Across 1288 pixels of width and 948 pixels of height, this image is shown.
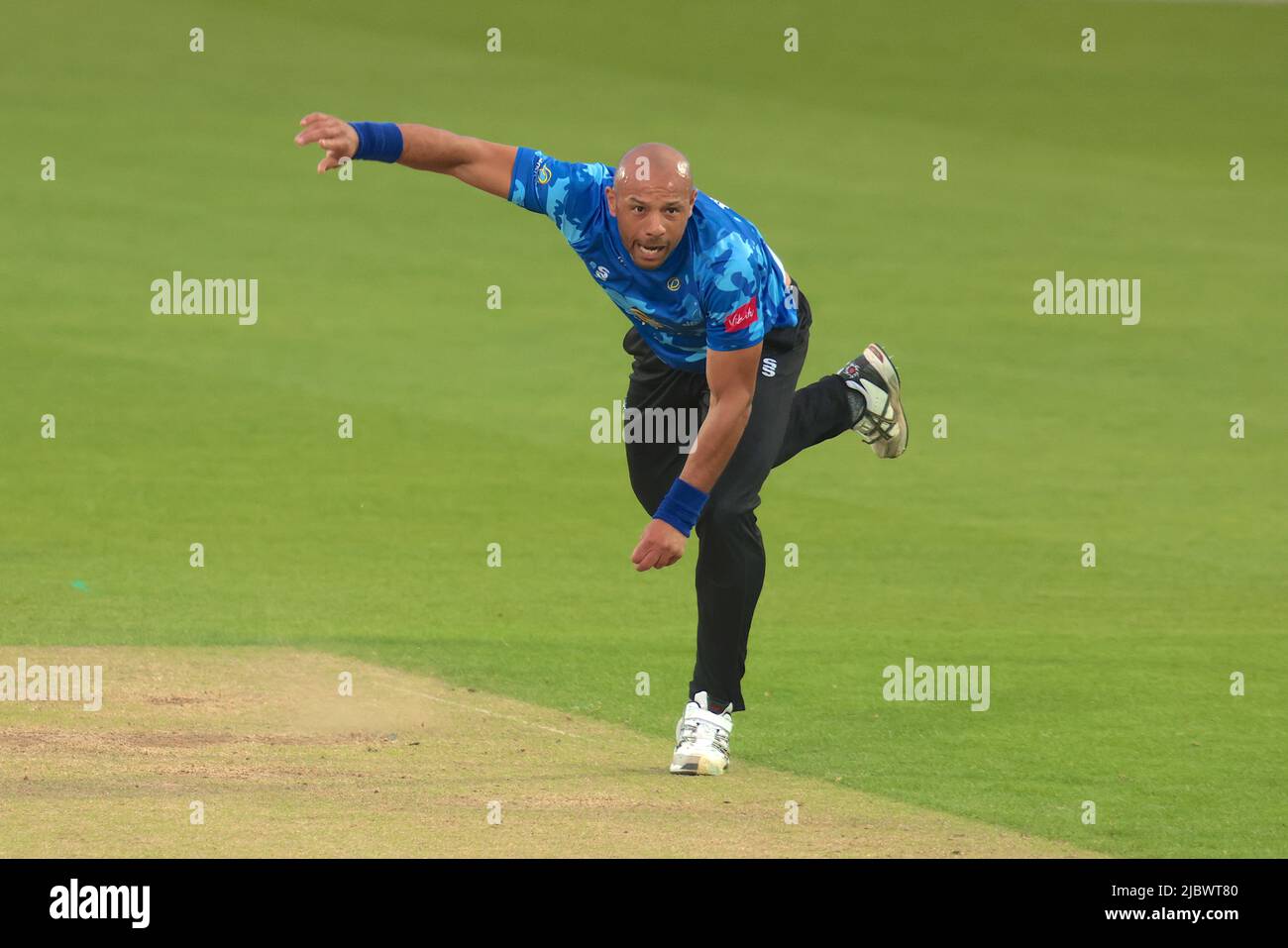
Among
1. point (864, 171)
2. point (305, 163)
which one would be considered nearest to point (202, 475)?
point (305, 163)

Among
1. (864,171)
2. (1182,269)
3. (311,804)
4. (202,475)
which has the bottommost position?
(311,804)

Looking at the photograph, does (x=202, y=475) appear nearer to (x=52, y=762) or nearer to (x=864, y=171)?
(x=52, y=762)

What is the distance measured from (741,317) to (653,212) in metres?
0.51

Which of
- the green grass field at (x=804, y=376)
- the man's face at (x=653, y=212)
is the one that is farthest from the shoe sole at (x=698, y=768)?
the man's face at (x=653, y=212)

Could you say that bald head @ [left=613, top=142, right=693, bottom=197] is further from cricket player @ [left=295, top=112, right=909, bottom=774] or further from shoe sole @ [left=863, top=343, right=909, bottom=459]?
shoe sole @ [left=863, top=343, right=909, bottom=459]

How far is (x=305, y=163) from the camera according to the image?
24.4 metres

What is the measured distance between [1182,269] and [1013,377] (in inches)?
171

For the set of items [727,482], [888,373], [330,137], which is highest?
[330,137]

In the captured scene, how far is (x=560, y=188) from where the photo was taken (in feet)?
27.7

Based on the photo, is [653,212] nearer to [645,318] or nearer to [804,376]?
[645,318]

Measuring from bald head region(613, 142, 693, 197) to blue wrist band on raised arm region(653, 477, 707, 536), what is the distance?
43.0 inches

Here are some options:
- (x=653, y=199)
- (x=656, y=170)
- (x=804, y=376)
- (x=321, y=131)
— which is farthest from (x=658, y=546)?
(x=804, y=376)

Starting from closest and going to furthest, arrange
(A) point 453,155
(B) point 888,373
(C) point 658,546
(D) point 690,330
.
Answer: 1. (C) point 658,546
2. (A) point 453,155
3. (D) point 690,330
4. (B) point 888,373

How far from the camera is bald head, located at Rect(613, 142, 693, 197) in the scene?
8.00m
